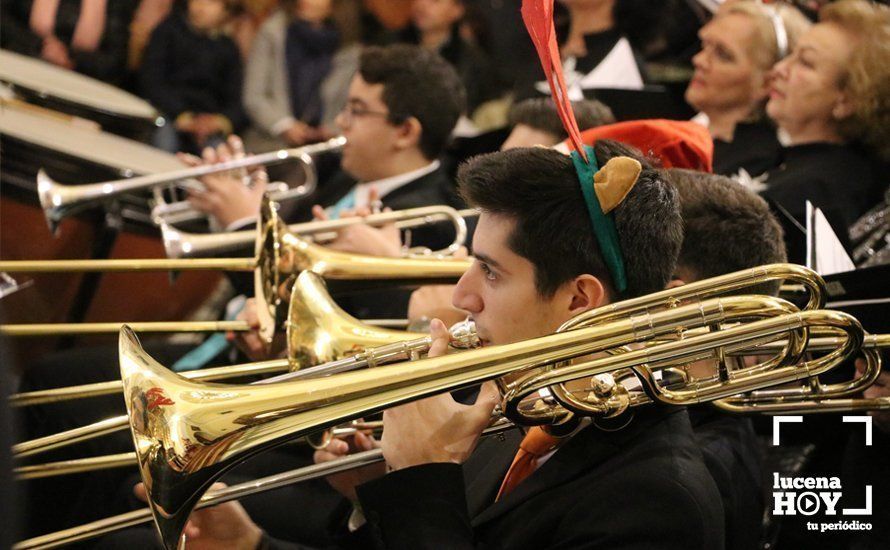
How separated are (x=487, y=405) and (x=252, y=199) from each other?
2.24 metres

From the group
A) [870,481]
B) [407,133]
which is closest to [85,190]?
[407,133]

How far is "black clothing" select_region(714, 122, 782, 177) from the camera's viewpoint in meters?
3.76

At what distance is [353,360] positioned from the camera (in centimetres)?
219

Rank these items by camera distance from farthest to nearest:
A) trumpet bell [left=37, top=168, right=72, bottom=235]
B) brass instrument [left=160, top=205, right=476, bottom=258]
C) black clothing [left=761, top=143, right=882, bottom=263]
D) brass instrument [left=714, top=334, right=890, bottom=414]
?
1. trumpet bell [left=37, top=168, right=72, bottom=235]
2. brass instrument [left=160, top=205, right=476, bottom=258]
3. black clothing [left=761, top=143, right=882, bottom=263]
4. brass instrument [left=714, top=334, right=890, bottom=414]

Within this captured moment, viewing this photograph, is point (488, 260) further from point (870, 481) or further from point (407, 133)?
point (407, 133)

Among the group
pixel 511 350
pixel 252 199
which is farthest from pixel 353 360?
pixel 252 199

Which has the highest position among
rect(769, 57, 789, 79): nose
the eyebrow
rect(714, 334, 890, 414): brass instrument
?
the eyebrow

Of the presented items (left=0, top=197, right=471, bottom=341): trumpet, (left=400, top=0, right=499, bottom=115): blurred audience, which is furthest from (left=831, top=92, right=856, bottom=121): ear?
(left=400, top=0, right=499, bottom=115): blurred audience

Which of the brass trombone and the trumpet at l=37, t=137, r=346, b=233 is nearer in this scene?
the brass trombone

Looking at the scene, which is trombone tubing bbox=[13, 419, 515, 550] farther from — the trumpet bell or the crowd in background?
the trumpet bell

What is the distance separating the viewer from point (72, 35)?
614cm

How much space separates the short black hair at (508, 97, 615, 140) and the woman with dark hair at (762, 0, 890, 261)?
549mm

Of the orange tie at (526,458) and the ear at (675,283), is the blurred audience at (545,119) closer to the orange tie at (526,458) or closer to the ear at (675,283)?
the ear at (675,283)

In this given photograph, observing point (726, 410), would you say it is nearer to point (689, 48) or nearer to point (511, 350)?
point (511, 350)
